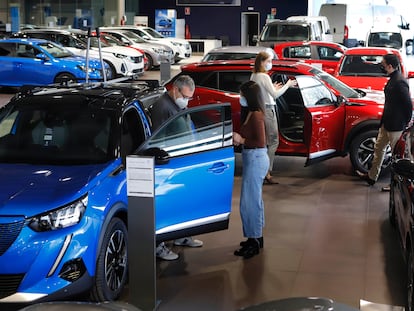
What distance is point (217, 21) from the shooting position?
3741cm

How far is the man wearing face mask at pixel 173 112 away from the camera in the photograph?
594 cm

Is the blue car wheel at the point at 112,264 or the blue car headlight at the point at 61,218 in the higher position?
the blue car headlight at the point at 61,218

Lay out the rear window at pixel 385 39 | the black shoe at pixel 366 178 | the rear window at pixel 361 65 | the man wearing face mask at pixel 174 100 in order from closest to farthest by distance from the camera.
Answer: the man wearing face mask at pixel 174 100, the black shoe at pixel 366 178, the rear window at pixel 361 65, the rear window at pixel 385 39

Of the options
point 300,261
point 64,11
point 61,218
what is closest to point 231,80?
point 300,261

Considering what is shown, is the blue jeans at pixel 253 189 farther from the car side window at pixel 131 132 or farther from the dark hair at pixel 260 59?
the dark hair at pixel 260 59

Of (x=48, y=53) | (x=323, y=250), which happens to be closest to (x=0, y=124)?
(x=323, y=250)

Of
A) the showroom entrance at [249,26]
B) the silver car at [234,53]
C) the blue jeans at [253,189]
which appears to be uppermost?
the showroom entrance at [249,26]

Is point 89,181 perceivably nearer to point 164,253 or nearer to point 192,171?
point 192,171

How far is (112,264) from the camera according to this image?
16.9 feet

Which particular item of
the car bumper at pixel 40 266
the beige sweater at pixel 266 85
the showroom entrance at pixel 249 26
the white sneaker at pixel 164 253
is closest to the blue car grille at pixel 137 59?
the beige sweater at pixel 266 85

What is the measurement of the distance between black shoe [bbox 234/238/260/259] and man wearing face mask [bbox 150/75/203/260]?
52 cm

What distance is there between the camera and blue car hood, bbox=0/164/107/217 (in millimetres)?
4680

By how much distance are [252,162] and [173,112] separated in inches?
44.0

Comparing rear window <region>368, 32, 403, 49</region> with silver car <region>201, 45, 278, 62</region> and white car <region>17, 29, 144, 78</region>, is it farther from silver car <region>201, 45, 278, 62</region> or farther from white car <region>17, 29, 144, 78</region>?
silver car <region>201, 45, 278, 62</region>
